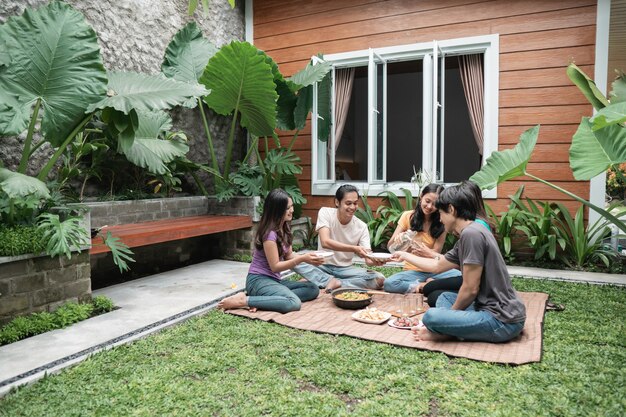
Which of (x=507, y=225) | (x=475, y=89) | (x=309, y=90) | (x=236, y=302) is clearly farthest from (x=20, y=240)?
(x=475, y=89)

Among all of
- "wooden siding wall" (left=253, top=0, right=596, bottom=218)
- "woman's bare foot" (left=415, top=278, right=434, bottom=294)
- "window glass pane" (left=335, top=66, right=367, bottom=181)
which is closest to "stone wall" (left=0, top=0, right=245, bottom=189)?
"wooden siding wall" (left=253, top=0, right=596, bottom=218)

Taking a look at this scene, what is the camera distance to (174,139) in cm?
523

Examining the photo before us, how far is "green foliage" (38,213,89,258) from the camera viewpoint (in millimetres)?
3039

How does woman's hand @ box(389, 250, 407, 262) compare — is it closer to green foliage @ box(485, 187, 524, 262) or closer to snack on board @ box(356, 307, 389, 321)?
snack on board @ box(356, 307, 389, 321)

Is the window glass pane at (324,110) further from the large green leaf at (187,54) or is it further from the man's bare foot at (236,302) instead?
the man's bare foot at (236,302)

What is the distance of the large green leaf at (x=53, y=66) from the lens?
306 centimetres

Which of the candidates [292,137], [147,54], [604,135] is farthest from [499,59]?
[147,54]

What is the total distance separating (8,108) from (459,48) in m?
4.86

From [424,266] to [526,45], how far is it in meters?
3.60

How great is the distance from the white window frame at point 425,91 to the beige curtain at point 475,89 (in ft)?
0.31

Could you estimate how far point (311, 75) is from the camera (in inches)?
226

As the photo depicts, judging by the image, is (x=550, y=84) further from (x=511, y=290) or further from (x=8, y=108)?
(x=8, y=108)

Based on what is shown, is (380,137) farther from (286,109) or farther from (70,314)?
(70,314)

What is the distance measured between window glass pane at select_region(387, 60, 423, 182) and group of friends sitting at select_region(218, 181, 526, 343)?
6.80 m
